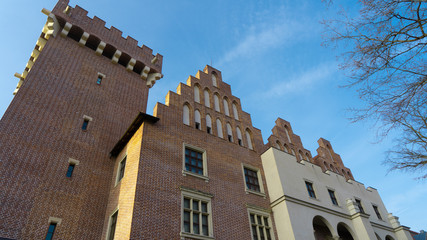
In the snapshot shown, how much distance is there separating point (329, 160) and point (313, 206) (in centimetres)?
958

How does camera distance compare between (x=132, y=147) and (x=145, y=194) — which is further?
(x=132, y=147)

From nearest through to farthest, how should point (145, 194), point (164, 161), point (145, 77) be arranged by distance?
point (145, 194), point (164, 161), point (145, 77)

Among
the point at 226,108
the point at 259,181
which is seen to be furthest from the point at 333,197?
the point at 226,108

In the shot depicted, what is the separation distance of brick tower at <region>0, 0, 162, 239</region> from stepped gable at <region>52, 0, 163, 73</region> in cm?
10

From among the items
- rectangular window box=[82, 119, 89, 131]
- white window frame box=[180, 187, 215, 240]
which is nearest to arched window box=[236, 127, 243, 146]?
white window frame box=[180, 187, 215, 240]

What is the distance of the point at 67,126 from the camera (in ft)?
57.1

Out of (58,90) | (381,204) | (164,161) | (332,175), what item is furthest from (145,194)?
(381,204)

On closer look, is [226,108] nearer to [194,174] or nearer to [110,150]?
[194,174]

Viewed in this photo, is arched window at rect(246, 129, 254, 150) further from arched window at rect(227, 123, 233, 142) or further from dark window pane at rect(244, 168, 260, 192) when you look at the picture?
dark window pane at rect(244, 168, 260, 192)

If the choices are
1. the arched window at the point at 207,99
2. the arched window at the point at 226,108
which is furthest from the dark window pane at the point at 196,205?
the arched window at the point at 226,108

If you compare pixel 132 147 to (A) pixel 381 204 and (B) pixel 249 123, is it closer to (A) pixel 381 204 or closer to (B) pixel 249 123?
(B) pixel 249 123

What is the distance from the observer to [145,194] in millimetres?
12773

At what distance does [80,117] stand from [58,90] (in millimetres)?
2412

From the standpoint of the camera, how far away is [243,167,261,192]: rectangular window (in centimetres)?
1763
